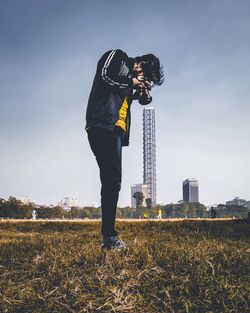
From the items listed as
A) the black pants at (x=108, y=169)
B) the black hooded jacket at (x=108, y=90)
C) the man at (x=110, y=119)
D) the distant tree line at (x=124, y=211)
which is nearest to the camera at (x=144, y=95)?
the man at (x=110, y=119)

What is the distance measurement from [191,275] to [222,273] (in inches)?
8.4

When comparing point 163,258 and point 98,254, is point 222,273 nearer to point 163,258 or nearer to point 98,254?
point 163,258

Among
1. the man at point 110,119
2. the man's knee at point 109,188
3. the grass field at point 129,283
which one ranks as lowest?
the grass field at point 129,283

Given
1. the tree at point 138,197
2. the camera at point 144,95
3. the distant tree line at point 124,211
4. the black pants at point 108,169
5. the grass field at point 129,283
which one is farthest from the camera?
the tree at point 138,197

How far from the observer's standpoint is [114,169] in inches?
142

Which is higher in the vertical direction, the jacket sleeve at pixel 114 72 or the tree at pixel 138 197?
the tree at pixel 138 197

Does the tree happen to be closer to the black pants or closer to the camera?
the camera

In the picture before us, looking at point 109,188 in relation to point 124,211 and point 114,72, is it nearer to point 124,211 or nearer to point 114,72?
point 114,72

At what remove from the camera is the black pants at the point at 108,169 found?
357cm

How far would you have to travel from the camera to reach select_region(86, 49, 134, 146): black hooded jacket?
3.60 metres

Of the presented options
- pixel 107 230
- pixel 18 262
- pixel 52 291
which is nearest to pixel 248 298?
pixel 52 291

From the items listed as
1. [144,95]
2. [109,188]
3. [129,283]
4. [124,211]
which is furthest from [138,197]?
[129,283]

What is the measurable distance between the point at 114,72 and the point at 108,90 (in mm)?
212

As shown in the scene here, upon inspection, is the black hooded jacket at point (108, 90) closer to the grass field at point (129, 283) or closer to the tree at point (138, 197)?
the grass field at point (129, 283)
